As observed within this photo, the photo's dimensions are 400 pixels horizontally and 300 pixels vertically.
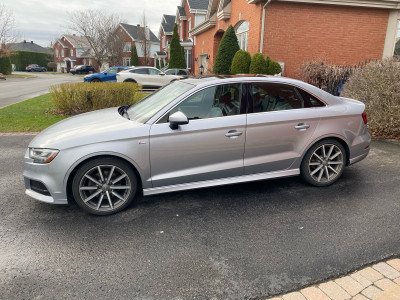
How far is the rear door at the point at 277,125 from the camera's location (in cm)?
395

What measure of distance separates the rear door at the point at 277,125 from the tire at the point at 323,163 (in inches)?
9.0

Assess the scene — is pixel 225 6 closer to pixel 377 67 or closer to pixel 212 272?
pixel 377 67

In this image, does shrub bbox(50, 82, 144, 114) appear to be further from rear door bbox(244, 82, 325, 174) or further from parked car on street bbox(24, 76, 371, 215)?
rear door bbox(244, 82, 325, 174)

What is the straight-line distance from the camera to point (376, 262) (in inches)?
110

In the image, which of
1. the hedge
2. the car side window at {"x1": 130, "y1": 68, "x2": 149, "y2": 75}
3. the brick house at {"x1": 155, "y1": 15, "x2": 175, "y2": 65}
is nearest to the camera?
the car side window at {"x1": 130, "y1": 68, "x2": 149, "y2": 75}

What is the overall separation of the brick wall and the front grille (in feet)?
41.6

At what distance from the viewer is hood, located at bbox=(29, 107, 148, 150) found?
11.3ft

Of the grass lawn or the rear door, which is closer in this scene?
the rear door

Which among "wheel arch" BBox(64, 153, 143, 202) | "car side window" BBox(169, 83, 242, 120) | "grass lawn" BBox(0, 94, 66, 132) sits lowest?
"grass lawn" BBox(0, 94, 66, 132)

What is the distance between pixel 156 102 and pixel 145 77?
15.0m

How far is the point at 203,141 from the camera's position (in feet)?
12.2

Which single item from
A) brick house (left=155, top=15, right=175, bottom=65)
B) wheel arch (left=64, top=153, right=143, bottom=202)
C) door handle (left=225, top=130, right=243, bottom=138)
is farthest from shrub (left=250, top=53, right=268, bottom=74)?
brick house (left=155, top=15, right=175, bottom=65)

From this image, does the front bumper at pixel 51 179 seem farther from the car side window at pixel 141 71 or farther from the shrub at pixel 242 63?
the car side window at pixel 141 71

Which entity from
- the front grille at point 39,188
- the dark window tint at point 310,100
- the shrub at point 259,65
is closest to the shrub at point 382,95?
the dark window tint at point 310,100
